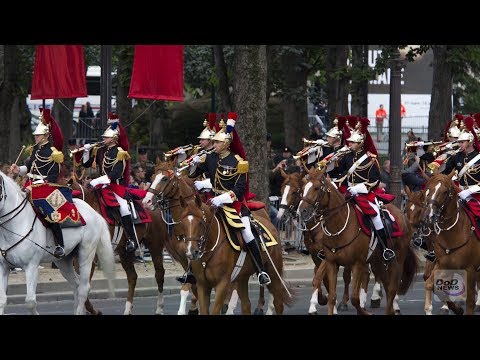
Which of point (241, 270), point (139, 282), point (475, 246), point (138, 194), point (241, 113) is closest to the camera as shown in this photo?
point (241, 270)

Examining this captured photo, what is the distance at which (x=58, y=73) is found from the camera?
24.6 m

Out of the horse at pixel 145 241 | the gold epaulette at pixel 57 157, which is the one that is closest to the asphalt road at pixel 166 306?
the horse at pixel 145 241

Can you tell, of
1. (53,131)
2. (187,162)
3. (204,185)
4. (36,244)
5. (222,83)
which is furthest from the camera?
(222,83)

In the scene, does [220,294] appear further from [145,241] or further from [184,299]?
[145,241]

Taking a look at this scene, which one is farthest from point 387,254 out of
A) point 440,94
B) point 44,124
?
point 440,94

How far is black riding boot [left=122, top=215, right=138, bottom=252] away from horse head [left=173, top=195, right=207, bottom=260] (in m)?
4.05

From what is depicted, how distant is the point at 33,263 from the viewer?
1675 cm

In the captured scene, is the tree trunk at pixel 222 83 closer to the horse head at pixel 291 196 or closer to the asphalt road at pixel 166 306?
the asphalt road at pixel 166 306

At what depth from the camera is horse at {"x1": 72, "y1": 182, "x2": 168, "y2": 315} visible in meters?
19.6

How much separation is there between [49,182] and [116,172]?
2223 millimetres
